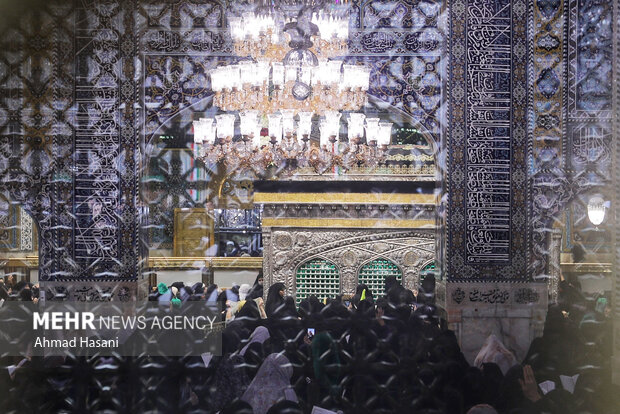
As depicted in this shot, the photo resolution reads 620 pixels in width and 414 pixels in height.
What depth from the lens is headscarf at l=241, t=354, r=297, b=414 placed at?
4098 mm

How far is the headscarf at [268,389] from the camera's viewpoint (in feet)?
13.4

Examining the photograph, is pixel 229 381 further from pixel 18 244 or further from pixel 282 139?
pixel 18 244

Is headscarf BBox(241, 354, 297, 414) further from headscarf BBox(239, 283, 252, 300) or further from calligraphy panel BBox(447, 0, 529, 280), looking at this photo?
headscarf BBox(239, 283, 252, 300)

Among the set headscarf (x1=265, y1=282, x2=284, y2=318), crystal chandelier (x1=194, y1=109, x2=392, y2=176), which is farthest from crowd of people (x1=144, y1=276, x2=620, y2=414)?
crystal chandelier (x1=194, y1=109, x2=392, y2=176)

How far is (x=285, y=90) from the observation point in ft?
17.7

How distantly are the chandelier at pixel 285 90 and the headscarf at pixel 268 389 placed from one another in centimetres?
207

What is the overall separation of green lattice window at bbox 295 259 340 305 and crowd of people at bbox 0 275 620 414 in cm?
291

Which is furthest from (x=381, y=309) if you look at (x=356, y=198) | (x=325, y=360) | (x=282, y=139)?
(x=356, y=198)

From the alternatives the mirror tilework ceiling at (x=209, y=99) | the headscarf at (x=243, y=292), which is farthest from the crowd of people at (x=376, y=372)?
the headscarf at (x=243, y=292)

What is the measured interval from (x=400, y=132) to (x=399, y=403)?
6704mm

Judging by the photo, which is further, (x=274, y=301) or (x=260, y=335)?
(x=274, y=301)

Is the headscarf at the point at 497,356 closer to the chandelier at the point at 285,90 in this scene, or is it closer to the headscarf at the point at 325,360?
the headscarf at the point at 325,360

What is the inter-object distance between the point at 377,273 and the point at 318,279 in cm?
87

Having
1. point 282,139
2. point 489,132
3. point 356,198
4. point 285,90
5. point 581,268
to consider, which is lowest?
point 581,268
